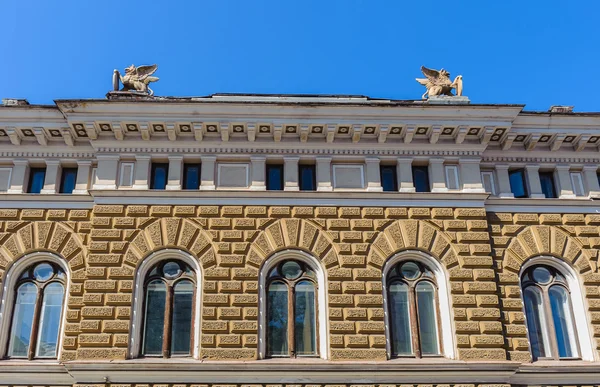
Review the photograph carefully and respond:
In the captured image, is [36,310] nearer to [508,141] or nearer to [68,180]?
[68,180]

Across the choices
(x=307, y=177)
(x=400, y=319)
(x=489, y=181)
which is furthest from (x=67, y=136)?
(x=489, y=181)

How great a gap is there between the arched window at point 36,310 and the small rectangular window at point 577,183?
13.0 meters

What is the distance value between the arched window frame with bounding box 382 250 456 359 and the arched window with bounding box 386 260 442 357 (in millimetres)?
80

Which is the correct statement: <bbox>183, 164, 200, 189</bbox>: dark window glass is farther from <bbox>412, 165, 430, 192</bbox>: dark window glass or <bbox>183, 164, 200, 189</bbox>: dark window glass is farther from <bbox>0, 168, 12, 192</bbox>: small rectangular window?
<bbox>412, 165, 430, 192</bbox>: dark window glass

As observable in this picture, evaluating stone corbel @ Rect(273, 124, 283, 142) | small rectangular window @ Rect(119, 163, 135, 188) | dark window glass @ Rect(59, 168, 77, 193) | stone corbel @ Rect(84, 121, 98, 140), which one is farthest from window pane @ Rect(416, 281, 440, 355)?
dark window glass @ Rect(59, 168, 77, 193)

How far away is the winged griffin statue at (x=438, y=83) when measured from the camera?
17094 mm

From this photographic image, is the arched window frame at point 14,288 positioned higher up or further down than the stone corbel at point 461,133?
further down

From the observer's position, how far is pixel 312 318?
14.8 meters

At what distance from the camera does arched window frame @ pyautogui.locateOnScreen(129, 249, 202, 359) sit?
14305mm

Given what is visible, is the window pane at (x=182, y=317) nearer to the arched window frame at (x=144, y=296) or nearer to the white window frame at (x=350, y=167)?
the arched window frame at (x=144, y=296)

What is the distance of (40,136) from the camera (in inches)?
628

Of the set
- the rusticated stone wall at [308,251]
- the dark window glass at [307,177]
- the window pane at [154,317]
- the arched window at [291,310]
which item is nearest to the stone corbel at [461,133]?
the rusticated stone wall at [308,251]

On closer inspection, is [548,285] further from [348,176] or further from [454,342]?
[348,176]

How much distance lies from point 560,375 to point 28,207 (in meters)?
13.2
